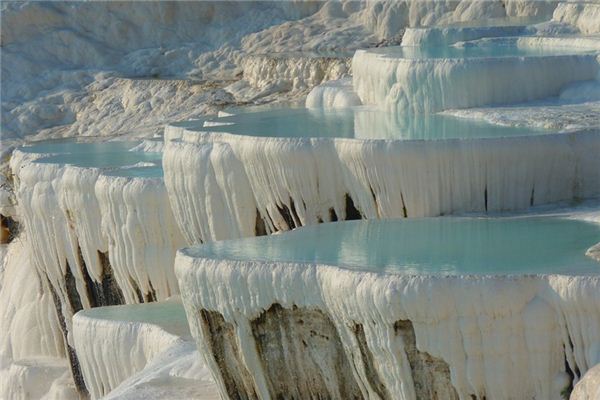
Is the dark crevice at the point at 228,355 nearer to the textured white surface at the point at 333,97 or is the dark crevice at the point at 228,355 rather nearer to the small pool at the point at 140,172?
the small pool at the point at 140,172

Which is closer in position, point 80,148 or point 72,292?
point 72,292

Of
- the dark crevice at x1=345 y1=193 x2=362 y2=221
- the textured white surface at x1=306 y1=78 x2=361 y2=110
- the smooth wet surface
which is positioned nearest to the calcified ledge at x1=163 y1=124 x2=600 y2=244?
the dark crevice at x1=345 y1=193 x2=362 y2=221

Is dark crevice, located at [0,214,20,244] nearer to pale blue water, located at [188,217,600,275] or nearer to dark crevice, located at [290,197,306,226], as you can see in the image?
dark crevice, located at [290,197,306,226]

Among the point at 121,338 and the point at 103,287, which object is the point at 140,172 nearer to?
the point at 103,287

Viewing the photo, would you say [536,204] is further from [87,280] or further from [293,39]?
[293,39]

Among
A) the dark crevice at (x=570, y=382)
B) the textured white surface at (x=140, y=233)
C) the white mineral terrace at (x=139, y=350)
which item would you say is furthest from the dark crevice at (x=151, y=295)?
the dark crevice at (x=570, y=382)

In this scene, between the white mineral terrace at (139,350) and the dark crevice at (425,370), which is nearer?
the dark crevice at (425,370)

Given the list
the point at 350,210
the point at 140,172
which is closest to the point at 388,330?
the point at 350,210
